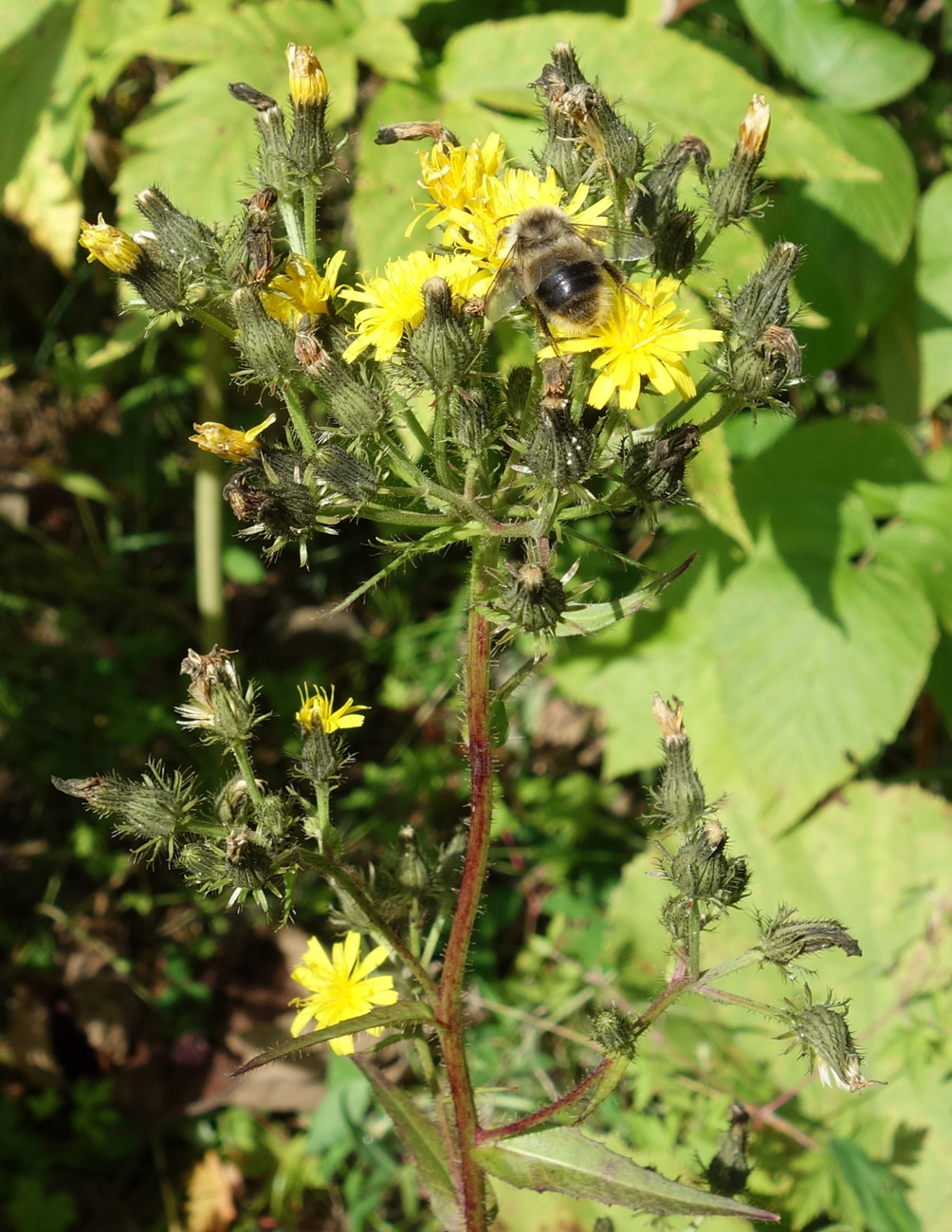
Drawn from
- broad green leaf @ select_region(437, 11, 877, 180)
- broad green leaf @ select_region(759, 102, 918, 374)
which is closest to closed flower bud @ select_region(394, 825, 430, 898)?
broad green leaf @ select_region(437, 11, 877, 180)

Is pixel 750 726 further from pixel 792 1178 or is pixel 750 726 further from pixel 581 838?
pixel 792 1178

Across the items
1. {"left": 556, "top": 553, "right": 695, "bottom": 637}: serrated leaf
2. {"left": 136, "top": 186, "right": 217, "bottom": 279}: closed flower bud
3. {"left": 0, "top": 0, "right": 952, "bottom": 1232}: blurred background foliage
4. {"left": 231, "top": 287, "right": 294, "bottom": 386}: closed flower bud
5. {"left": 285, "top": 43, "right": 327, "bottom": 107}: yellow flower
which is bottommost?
{"left": 0, "top": 0, "right": 952, "bottom": 1232}: blurred background foliage

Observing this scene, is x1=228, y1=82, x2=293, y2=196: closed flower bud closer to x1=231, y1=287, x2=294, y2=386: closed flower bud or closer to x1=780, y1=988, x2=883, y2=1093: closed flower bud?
x1=231, y1=287, x2=294, y2=386: closed flower bud

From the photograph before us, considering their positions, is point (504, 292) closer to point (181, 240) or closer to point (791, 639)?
point (181, 240)

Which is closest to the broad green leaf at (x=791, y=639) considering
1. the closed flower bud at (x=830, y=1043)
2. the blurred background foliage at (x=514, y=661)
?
the blurred background foliage at (x=514, y=661)

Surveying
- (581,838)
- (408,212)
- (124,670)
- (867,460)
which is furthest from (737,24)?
(124,670)

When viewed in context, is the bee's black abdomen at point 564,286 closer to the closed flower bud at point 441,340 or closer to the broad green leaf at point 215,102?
the closed flower bud at point 441,340
